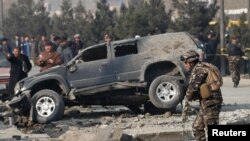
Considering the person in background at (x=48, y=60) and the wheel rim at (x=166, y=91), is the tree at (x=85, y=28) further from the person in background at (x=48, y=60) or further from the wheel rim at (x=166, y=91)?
the wheel rim at (x=166, y=91)

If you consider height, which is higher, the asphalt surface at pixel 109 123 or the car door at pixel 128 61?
the car door at pixel 128 61

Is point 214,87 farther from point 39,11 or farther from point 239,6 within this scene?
point 239,6

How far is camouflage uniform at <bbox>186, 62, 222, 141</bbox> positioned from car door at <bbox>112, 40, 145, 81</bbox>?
5810 mm

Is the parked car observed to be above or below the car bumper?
above

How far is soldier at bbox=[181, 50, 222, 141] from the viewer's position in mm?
11031

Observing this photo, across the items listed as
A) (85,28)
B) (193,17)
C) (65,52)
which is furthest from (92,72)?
(85,28)

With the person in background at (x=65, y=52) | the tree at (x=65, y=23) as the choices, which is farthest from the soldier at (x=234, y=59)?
the tree at (x=65, y=23)

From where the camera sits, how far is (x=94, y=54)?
57.2ft

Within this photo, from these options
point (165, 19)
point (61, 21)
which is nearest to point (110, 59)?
point (165, 19)

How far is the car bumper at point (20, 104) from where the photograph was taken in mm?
16672

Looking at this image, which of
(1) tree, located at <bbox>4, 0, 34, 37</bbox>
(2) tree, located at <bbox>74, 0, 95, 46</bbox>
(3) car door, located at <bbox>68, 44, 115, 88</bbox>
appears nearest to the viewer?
(3) car door, located at <bbox>68, 44, 115, 88</bbox>

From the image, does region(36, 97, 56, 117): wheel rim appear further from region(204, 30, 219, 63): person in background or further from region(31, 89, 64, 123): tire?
region(204, 30, 219, 63): person in background

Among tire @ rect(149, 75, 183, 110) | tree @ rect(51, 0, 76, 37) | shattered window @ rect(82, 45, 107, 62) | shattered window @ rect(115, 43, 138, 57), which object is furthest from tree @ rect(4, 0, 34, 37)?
tire @ rect(149, 75, 183, 110)

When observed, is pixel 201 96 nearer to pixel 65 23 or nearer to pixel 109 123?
pixel 109 123
